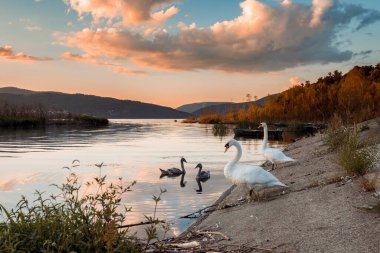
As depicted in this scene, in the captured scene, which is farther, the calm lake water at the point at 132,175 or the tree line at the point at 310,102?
the tree line at the point at 310,102

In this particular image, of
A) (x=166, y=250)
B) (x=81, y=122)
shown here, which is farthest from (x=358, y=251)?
(x=81, y=122)

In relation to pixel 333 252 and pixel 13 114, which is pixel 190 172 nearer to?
pixel 333 252

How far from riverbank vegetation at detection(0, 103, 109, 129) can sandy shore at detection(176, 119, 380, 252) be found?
64.3m

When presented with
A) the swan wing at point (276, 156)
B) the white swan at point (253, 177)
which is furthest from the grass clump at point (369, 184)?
the swan wing at point (276, 156)

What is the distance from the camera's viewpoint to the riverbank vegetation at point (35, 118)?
70.9m

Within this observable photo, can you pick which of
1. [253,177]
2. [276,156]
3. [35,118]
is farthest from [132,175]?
[35,118]

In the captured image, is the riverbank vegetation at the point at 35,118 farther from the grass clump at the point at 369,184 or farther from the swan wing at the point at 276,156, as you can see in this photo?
the grass clump at the point at 369,184

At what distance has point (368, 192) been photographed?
923 centimetres

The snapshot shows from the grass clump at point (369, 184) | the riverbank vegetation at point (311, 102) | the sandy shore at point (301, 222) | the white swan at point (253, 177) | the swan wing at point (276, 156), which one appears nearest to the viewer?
the sandy shore at point (301, 222)

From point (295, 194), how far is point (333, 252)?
439 cm

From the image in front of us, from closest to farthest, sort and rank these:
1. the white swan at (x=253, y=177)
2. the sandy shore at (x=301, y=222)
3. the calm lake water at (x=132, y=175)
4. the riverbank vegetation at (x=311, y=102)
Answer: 1. the sandy shore at (x=301, y=222)
2. the white swan at (x=253, y=177)
3. the calm lake water at (x=132, y=175)
4. the riverbank vegetation at (x=311, y=102)

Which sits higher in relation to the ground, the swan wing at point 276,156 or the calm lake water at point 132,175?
the swan wing at point 276,156

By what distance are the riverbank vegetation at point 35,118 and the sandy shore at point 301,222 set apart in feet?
211

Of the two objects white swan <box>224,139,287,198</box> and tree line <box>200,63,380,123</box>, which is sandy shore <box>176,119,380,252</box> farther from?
tree line <box>200,63,380,123</box>
